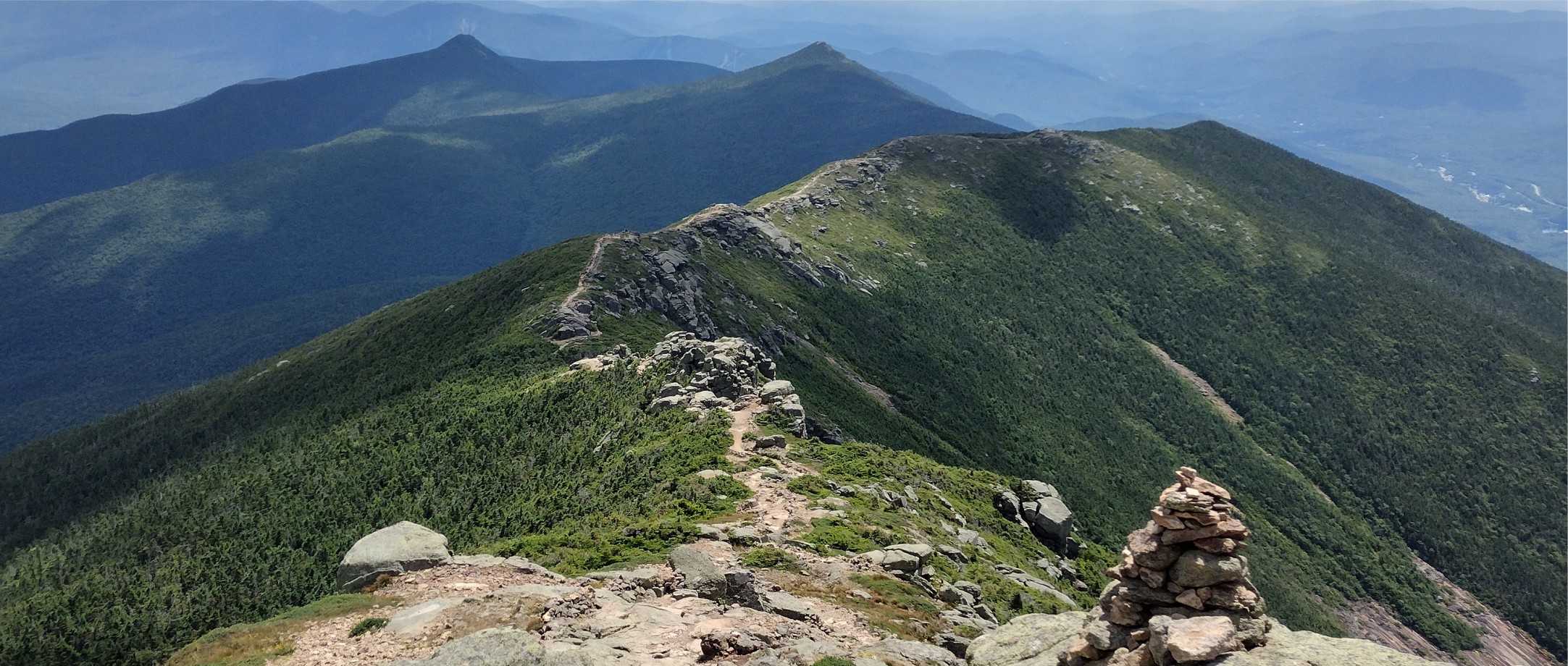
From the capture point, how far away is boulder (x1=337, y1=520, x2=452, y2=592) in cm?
3622

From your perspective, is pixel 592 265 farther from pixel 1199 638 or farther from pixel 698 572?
pixel 1199 638

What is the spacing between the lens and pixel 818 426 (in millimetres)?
A: 81500

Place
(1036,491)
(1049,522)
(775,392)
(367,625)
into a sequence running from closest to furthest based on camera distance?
(367,625), (1049,522), (1036,491), (775,392)

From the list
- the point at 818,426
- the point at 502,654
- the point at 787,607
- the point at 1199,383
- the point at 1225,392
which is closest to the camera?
the point at 502,654

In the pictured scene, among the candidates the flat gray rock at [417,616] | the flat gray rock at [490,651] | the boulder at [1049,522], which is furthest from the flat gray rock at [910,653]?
the boulder at [1049,522]

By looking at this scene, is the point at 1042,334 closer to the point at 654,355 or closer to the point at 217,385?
the point at 654,355

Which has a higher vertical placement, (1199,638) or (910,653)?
(1199,638)

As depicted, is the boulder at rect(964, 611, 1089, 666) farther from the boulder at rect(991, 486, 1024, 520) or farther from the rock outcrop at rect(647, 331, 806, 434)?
→ the rock outcrop at rect(647, 331, 806, 434)

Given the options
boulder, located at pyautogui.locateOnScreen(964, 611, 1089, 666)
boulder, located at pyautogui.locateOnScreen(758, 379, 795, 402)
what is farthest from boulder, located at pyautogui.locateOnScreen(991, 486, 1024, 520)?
boulder, located at pyautogui.locateOnScreen(964, 611, 1089, 666)

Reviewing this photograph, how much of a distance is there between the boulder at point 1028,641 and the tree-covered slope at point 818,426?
1961 centimetres

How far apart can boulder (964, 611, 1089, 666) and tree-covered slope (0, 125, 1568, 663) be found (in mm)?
19605

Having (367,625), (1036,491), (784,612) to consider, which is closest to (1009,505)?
(1036,491)

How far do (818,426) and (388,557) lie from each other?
5070 centimetres

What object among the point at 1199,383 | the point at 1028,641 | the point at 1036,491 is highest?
the point at 1028,641
